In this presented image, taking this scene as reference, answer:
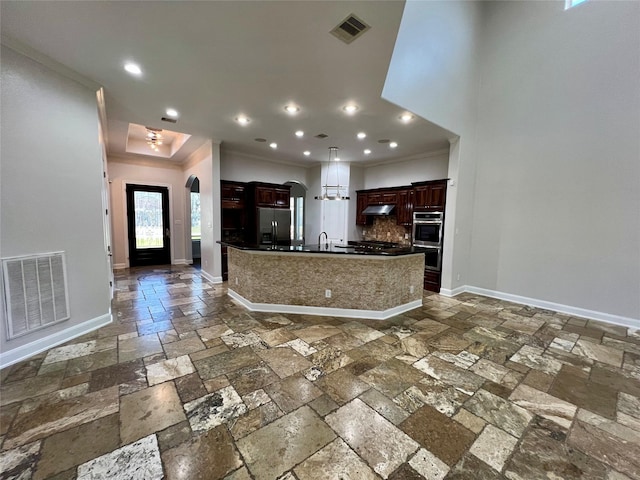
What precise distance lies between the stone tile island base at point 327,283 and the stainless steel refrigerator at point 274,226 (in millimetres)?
2508

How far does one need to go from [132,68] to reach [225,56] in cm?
115

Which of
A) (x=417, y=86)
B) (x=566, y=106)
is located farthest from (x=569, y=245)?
(x=417, y=86)

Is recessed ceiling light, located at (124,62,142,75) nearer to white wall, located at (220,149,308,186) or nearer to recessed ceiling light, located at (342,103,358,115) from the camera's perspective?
recessed ceiling light, located at (342,103,358,115)

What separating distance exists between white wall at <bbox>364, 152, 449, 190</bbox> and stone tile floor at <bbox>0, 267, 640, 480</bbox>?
3916mm

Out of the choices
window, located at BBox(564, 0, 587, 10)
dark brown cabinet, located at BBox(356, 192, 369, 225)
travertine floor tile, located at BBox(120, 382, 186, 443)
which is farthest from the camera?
dark brown cabinet, located at BBox(356, 192, 369, 225)

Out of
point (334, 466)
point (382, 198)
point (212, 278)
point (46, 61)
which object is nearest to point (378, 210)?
point (382, 198)

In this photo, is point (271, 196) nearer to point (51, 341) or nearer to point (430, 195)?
point (430, 195)

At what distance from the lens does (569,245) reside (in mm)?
4301

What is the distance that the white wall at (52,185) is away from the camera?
2.54m

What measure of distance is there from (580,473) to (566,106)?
5160mm

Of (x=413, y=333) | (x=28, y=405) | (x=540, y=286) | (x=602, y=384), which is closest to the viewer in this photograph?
(x=28, y=405)

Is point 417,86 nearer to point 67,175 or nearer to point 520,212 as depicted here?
point 520,212

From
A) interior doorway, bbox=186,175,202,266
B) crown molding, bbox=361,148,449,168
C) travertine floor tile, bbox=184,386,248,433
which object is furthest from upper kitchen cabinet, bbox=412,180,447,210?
interior doorway, bbox=186,175,202,266

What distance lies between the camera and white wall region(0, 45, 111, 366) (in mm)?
2545
